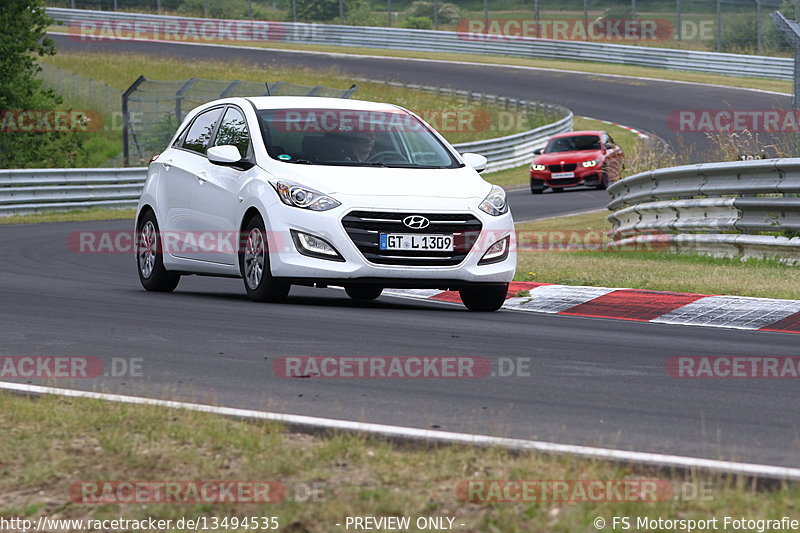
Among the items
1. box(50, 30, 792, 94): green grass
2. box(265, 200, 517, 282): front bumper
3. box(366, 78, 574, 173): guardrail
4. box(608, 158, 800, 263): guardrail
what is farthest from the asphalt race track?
box(50, 30, 792, 94): green grass

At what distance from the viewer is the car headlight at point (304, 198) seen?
1011 cm

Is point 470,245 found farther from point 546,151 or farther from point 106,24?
point 106,24

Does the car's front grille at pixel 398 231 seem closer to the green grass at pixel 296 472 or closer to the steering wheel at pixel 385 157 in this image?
→ the steering wheel at pixel 385 157

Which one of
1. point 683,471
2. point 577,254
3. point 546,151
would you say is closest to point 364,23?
point 546,151

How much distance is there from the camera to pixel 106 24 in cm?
6347

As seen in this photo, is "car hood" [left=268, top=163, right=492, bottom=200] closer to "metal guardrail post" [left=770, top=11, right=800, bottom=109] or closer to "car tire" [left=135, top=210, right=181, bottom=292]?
"car tire" [left=135, top=210, right=181, bottom=292]

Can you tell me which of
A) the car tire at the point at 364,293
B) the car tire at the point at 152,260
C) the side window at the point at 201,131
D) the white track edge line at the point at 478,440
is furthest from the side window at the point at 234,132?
the white track edge line at the point at 478,440

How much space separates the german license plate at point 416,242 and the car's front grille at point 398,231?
0.03 m

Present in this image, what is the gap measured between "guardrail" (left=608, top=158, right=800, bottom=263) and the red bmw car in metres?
12.2

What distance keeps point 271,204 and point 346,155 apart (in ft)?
3.26

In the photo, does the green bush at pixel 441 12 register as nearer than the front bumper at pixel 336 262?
No

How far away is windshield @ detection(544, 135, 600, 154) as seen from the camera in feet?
98.3

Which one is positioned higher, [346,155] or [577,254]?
[346,155]

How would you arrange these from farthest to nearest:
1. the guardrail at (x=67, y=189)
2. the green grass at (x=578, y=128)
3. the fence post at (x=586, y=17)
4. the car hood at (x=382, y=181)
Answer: the fence post at (x=586, y=17), the green grass at (x=578, y=128), the guardrail at (x=67, y=189), the car hood at (x=382, y=181)
